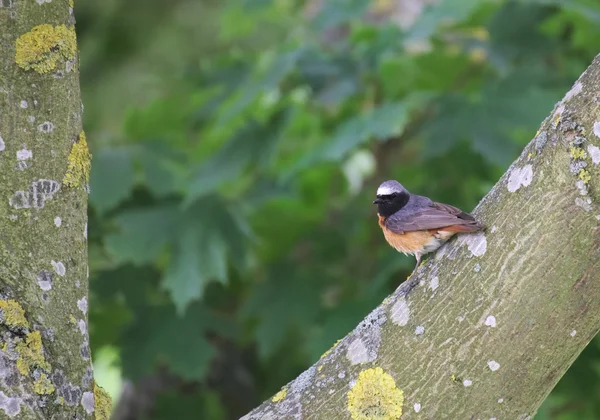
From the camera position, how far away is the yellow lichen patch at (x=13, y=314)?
72.5 inches

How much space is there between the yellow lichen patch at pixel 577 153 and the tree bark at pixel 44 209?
1.33 m

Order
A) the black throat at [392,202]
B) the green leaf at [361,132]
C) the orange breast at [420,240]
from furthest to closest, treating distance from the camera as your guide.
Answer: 1. the green leaf at [361,132]
2. the black throat at [392,202]
3. the orange breast at [420,240]

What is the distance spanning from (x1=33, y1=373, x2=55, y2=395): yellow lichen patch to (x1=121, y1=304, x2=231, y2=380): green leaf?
78.9 inches

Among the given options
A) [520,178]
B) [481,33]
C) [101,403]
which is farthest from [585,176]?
[481,33]

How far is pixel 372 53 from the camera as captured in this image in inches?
153

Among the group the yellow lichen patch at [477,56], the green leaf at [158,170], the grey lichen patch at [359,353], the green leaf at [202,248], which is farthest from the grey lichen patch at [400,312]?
the yellow lichen patch at [477,56]

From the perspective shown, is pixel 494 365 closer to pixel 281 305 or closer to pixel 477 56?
pixel 281 305

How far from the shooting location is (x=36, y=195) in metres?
1.97

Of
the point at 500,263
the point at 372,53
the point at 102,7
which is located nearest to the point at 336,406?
the point at 500,263

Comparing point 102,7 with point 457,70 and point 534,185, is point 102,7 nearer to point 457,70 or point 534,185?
point 457,70

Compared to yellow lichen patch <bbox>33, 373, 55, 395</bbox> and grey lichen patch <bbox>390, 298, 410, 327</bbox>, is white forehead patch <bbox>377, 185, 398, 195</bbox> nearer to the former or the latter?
grey lichen patch <bbox>390, 298, 410, 327</bbox>

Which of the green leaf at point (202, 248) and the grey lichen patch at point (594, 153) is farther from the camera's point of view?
the green leaf at point (202, 248)

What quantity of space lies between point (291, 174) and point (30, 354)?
73.9 inches

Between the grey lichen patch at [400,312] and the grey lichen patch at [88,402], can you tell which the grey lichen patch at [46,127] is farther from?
the grey lichen patch at [400,312]
